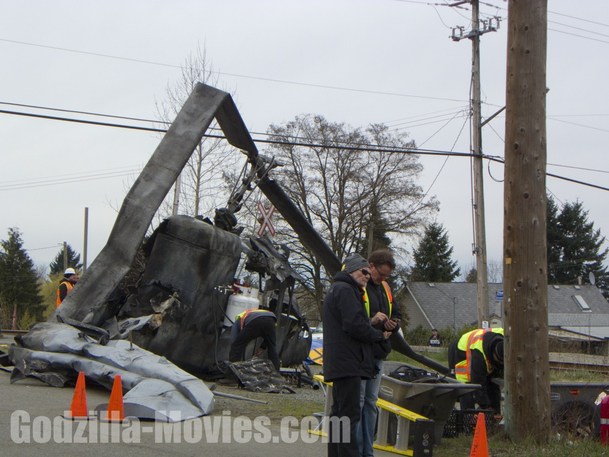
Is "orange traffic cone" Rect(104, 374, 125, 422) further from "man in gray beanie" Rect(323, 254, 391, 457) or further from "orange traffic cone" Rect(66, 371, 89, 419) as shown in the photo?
"man in gray beanie" Rect(323, 254, 391, 457)

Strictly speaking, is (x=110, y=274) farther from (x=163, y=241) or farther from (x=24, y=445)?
(x=24, y=445)

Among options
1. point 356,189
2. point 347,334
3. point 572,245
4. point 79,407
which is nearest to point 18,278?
point 356,189

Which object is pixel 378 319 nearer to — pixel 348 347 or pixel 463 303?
pixel 348 347

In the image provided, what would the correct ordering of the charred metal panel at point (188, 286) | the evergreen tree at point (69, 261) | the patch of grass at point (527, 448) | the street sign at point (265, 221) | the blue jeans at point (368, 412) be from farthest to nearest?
the evergreen tree at point (69, 261) → the street sign at point (265, 221) → the charred metal panel at point (188, 286) → the patch of grass at point (527, 448) → the blue jeans at point (368, 412)

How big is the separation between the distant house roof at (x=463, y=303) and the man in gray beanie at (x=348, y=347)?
2198 inches

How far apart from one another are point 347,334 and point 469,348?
3.45 meters

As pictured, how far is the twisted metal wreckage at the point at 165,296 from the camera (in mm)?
10516

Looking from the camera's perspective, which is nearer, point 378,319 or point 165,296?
point 378,319

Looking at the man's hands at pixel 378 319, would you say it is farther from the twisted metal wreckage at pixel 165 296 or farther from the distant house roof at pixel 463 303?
the distant house roof at pixel 463 303

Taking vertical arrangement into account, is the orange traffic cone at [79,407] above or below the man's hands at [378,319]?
below

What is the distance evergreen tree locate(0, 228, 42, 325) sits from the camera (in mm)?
52000

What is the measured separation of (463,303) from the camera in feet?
211

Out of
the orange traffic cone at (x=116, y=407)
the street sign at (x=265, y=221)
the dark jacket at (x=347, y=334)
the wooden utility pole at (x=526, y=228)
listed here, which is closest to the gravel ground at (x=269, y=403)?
the orange traffic cone at (x=116, y=407)

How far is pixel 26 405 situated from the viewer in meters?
8.89
